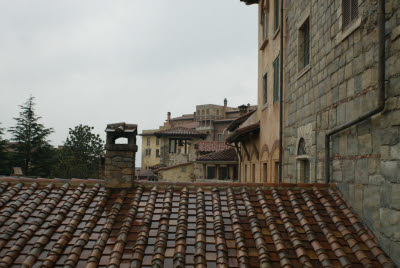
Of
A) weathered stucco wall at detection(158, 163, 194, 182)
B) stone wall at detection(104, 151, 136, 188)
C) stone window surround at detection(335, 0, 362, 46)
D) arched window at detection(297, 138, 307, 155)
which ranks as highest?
stone window surround at detection(335, 0, 362, 46)

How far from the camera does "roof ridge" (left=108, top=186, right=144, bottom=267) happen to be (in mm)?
4230

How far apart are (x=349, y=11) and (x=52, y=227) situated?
5811 millimetres

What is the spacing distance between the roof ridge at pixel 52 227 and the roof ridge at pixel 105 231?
28.4 inches

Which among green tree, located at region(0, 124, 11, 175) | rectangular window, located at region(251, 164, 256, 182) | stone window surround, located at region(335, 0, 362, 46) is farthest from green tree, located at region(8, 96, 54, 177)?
stone window surround, located at region(335, 0, 362, 46)

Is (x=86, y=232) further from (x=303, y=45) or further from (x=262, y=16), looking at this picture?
(x=262, y=16)

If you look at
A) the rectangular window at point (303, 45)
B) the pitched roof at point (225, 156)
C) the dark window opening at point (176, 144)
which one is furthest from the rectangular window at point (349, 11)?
the dark window opening at point (176, 144)

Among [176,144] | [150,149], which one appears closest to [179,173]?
[176,144]

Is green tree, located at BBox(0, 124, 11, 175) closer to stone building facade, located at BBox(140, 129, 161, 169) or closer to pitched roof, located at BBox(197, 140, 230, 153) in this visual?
pitched roof, located at BBox(197, 140, 230, 153)

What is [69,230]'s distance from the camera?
487 cm

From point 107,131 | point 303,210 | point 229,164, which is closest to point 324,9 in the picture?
point 303,210

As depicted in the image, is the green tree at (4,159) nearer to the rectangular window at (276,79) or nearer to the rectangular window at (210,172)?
the rectangular window at (210,172)

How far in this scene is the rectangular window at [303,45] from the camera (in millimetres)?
7722

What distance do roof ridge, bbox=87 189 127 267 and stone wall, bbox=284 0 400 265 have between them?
12.1ft

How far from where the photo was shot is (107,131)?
6336 millimetres
